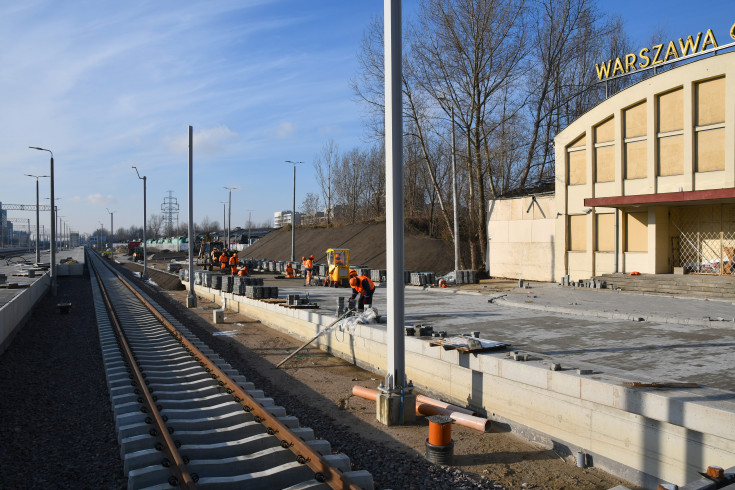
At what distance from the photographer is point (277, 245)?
6894 cm

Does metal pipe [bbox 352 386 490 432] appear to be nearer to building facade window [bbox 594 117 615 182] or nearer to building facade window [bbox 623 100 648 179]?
building facade window [bbox 623 100 648 179]

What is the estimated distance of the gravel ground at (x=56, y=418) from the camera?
21.2ft

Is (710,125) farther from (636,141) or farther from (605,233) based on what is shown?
(605,233)

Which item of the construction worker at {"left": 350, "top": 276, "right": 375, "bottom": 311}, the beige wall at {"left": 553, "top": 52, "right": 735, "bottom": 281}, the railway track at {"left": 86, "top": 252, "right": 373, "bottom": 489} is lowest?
the railway track at {"left": 86, "top": 252, "right": 373, "bottom": 489}

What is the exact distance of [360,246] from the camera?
51.5 m

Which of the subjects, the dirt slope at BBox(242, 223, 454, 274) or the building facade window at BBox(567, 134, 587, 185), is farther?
the dirt slope at BBox(242, 223, 454, 274)

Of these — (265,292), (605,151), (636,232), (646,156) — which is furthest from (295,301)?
(605,151)

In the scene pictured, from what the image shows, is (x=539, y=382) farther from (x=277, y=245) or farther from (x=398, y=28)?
(x=277, y=245)

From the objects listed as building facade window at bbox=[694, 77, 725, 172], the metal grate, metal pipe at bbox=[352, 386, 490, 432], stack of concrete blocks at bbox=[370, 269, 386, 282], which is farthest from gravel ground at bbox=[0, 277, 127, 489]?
building facade window at bbox=[694, 77, 725, 172]

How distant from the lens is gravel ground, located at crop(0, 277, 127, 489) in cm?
646

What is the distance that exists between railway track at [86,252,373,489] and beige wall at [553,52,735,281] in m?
20.8

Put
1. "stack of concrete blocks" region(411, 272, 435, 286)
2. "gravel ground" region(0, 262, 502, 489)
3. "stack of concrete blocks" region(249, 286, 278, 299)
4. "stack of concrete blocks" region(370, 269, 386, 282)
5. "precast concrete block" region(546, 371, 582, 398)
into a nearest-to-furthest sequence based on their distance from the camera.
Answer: "gravel ground" region(0, 262, 502, 489), "precast concrete block" region(546, 371, 582, 398), "stack of concrete blocks" region(249, 286, 278, 299), "stack of concrete blocks" region(411, 272, 435, 286), "stack of concrete blocks" region(370, 269, 386, 282)

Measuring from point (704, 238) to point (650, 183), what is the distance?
3.31m

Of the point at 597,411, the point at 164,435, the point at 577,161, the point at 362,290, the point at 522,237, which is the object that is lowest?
the point at 164,435
